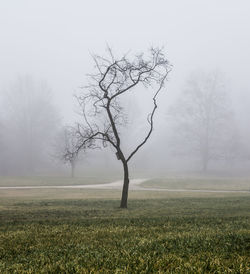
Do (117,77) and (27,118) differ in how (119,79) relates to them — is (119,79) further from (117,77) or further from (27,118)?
(27,118)

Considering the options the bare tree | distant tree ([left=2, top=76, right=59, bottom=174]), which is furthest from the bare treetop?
distant tree ([left=2, top=76, right=59, bottom=174])

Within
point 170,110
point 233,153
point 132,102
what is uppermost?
point 132,102

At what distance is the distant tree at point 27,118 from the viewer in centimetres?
7281

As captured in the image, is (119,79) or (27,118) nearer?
(119,79)

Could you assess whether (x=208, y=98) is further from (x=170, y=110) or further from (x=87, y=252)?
(x=87, y=252)

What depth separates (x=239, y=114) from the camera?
10231 cm

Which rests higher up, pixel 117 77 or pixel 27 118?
pixel 27 118

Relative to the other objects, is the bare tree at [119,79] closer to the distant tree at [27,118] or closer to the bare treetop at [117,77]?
the bare treetop at [117,77]

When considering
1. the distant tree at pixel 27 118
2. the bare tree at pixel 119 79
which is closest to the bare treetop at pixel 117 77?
the bare tree at pixel 119 79

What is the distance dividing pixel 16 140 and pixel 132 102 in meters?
28.1

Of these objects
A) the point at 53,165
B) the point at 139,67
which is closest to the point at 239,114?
the point at 53,165

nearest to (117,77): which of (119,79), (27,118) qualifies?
(119,79)

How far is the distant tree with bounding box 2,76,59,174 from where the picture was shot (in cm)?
7281

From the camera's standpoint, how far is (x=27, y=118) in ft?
247
